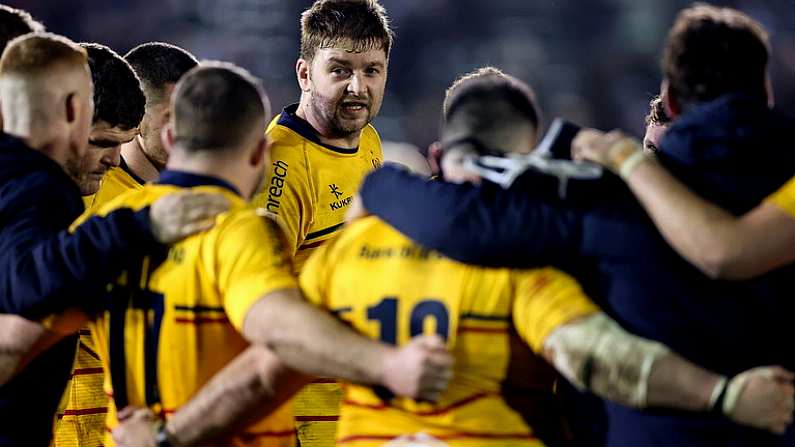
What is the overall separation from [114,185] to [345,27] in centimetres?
147

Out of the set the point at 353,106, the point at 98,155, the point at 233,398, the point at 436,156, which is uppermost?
the point at 436,156

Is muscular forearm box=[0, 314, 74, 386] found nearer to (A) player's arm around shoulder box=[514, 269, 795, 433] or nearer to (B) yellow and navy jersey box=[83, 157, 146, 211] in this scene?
(A) player's arm around shoulder box=[514, 269, 795, 433]

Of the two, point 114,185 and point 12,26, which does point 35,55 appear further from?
point 114,185

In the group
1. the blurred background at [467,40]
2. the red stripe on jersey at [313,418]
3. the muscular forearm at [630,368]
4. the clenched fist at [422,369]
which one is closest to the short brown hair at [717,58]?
the muscular forearm at [630,368]

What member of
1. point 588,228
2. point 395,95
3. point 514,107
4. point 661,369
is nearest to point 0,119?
point 514,107

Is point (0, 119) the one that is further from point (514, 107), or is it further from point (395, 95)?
point (395, 95)

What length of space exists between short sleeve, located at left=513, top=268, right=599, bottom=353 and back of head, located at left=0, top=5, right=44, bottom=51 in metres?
2.46

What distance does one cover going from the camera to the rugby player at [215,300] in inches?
125

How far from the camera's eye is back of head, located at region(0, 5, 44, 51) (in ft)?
14.9

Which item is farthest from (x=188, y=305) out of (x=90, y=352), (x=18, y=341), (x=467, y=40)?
(x=467, y=40)

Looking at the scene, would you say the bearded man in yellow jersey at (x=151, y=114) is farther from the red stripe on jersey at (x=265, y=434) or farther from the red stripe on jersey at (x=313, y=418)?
the red stripe on jersey at (x=265, y=434)

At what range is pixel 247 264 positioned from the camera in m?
3.28

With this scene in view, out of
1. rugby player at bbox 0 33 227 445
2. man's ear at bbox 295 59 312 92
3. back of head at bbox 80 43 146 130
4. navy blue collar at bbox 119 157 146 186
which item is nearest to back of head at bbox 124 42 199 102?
navy blue collar at bbox 119 157 146 186

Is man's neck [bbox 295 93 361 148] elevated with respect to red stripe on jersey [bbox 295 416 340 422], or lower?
elevated
